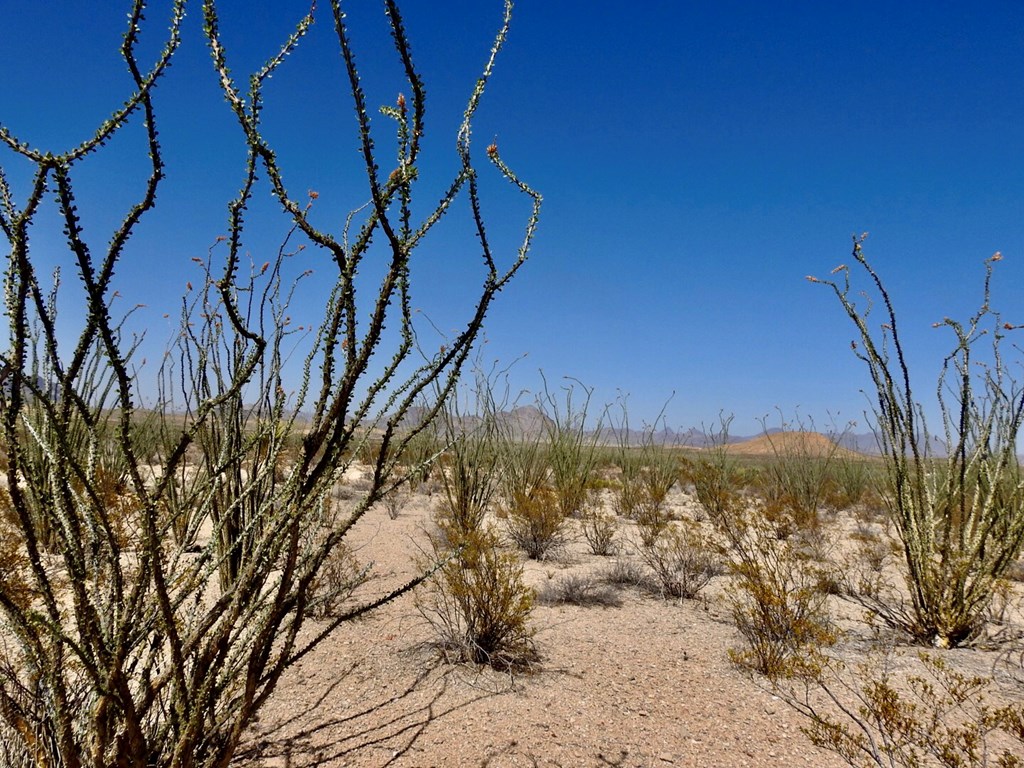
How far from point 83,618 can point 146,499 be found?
0.38 meters

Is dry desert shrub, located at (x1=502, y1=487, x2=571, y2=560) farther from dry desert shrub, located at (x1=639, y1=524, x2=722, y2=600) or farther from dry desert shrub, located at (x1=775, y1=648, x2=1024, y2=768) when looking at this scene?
dry desert shrub, located at (x1=775, y1=648, x2=1024, y2=768)

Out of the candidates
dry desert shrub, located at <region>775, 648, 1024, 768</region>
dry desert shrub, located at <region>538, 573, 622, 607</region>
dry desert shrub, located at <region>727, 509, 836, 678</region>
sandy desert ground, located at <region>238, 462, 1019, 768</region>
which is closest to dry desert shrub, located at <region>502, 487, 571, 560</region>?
dry desert shrub, located at <region>538, 573, 622, 607</region>

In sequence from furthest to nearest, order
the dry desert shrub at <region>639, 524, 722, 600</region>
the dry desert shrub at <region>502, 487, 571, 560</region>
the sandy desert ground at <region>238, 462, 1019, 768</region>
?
the dry desert shrub at <region>502, 487, 571, 560</region> → the dry desert shrub at <region>639, 524, 722, 600</region> → the sandy desert ground at <region>238, 462, 1019, 768</region>

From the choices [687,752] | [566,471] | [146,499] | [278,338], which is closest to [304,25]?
[146,499]

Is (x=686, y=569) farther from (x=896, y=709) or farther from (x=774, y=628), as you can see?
(x=896, y=709)

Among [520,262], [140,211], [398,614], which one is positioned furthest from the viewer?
[398,614]

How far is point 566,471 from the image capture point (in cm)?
1041

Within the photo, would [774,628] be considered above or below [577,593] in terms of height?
above

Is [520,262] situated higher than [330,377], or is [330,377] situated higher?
[520,262]

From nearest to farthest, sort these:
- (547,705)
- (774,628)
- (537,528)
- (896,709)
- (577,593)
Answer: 1. (896,709)
2. (547,705)
3. (774,628)
4. (577,593)
5. (537,528)

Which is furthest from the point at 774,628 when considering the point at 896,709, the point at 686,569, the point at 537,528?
the point at 537,528

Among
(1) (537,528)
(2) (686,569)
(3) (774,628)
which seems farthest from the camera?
(1) (537,528)

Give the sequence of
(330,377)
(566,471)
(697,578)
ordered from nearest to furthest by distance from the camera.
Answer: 1. (330,377)
2. (697,578)
3. (566,471)

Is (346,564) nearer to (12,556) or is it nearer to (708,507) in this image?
(12,556)
